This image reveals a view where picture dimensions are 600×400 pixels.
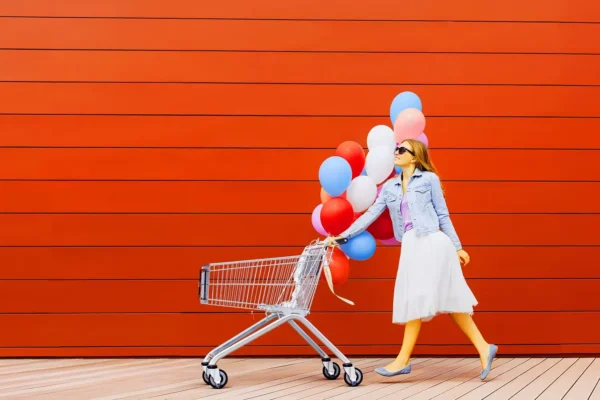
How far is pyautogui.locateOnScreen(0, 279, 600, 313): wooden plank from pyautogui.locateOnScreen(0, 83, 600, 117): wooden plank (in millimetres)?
1090

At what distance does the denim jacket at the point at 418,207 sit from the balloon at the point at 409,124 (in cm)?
19

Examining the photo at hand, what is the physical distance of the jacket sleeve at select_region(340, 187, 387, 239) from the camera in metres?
4.17

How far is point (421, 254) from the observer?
13.8 feet

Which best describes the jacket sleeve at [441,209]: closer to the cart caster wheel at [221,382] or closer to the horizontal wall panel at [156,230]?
the horizontal wall panel at [156,230]

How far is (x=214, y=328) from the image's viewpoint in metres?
5.09

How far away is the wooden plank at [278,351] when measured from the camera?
16.6 feet

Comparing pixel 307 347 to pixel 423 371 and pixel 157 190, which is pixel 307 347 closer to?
pixel 423 371

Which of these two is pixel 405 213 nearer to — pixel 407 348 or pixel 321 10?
pixel 407 348

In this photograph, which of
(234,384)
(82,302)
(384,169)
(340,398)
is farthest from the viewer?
(82,302)

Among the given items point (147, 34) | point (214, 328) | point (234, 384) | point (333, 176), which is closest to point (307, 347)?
point (214, 328)

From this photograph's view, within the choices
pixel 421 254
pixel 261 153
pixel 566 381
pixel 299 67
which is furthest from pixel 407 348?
pixel 299 67

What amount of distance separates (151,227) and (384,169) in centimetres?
164

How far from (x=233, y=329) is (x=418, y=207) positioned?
156 cm

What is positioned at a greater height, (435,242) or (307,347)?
(435,242)
